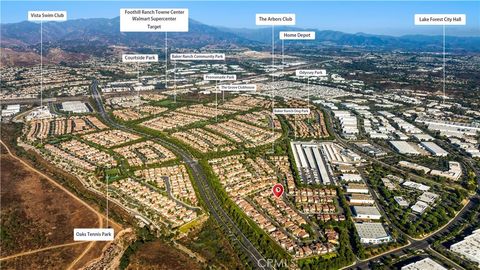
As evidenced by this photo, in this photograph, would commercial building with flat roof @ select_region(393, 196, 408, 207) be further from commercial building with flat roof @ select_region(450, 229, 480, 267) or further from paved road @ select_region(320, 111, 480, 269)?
commercial building with flat roof @ select_region(450, 229, 480, 267)

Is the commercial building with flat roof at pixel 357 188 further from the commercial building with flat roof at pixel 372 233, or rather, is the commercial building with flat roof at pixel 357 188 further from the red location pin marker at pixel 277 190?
the red location pin marker at pixel 277 190

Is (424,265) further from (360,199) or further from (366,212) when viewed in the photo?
(360,199)

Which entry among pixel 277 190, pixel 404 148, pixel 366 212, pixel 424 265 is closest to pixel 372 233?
pixel 366 212

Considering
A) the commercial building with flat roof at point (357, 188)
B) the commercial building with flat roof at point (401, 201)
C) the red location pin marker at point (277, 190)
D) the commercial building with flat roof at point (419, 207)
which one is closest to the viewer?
the commercial building with flat roof at point (419, 207)

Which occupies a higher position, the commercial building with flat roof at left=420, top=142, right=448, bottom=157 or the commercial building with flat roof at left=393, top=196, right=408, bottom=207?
the commercial building with flat roof at left=420, top=142, right=448, bottom=157

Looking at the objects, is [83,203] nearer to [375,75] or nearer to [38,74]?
[38,74]

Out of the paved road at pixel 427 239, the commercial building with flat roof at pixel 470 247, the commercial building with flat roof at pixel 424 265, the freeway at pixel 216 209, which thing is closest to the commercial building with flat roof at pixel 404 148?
the paved road at pixel 427 239

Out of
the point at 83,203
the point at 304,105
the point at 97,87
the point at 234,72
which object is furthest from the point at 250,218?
the point at 234,72

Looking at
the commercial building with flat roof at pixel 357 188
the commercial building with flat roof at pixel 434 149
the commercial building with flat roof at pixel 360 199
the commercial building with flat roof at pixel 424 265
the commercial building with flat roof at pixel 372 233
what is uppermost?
the commercial building with flat roof at pixel 434 149

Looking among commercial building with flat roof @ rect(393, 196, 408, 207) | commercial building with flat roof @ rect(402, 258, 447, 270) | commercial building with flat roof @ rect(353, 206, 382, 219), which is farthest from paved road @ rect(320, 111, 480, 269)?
commercial building with flat roof @ rect(393, 196, 408, 207)

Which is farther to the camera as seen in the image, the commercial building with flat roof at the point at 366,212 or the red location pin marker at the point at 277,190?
the red location pin marker at the point at 277,190

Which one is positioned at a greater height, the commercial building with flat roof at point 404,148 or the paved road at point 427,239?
the commercial building with flat roof at point 404,148
